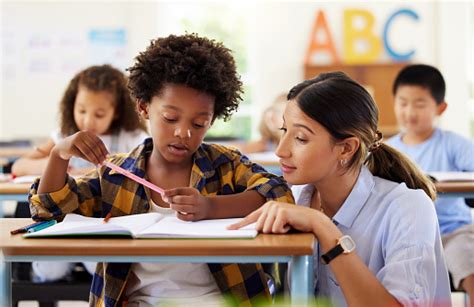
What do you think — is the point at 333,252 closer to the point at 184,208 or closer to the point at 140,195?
the point at 184,208

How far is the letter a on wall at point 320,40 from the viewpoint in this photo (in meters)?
7.75

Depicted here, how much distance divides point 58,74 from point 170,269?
20.6 feet

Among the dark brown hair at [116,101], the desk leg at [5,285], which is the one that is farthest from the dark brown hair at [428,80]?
the desk leg at [5,285]

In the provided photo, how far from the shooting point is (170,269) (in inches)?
63.7

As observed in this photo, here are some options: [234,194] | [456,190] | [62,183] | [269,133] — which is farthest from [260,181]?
[269,133]

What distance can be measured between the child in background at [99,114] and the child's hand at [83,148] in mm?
1411

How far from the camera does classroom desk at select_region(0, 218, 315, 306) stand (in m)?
1.22

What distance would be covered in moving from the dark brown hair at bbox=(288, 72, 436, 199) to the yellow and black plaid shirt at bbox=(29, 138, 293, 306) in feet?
0.53

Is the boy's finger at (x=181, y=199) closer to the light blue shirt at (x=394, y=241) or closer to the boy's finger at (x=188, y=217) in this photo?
the boy's finger at (x=188, y=217)

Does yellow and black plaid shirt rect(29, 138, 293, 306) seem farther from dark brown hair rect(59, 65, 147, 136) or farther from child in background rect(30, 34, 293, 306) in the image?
dark brown hair rect(59, 65, 147, 136)

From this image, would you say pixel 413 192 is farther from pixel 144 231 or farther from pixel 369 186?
pixel 144 231

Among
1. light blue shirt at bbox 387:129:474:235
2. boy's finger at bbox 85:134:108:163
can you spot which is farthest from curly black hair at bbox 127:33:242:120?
light blue shirt at bbox 387:129:474:235

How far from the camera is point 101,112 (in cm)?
306

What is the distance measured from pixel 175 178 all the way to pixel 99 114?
1.40 m
